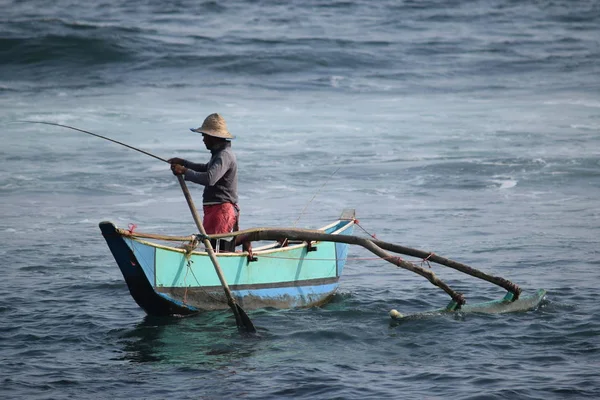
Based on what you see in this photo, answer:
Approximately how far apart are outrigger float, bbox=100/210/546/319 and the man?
0.76 ft

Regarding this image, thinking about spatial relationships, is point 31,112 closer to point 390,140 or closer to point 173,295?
point 390,140

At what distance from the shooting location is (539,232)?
1320 centimetres

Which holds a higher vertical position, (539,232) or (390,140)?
(390,140)

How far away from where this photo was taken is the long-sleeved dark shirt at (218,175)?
8477mm

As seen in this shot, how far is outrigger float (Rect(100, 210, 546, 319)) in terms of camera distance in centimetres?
803

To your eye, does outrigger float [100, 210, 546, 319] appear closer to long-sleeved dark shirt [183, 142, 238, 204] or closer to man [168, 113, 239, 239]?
man [168, 113, 239, 239]

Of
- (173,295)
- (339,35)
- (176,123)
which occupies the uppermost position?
(339,35)

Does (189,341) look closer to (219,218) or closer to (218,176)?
(219,218)

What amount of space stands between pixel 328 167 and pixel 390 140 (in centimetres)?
326

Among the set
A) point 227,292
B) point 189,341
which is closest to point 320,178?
point 227,292

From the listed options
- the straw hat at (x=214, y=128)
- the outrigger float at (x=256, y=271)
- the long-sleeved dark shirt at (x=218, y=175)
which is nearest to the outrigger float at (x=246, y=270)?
the outrigger float at (x=256, y=271)

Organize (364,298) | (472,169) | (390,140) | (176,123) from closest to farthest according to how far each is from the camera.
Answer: (364,298)
(472,169)
(390,140)
(176,123)

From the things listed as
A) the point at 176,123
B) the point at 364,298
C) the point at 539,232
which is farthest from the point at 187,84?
the point at 364,298

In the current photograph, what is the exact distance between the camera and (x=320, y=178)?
688 inches
